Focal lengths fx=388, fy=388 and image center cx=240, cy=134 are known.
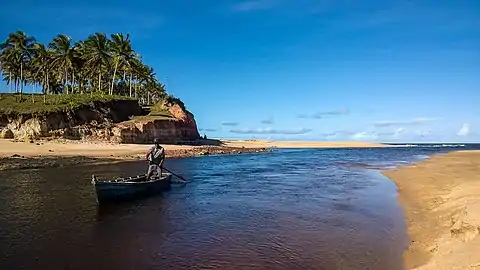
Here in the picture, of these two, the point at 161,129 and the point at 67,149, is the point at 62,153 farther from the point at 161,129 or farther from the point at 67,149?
the point at 161,129

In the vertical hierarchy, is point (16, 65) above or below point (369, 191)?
above

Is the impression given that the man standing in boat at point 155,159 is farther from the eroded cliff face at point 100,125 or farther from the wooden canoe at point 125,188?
the eroded cliff face at point 100,125

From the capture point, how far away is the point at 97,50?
230 feet

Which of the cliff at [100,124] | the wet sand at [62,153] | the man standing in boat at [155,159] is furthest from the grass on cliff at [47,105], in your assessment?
the man standing in boat at [155,159]

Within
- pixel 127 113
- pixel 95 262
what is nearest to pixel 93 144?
pixel 127 113

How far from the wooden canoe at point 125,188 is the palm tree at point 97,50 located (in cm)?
5457

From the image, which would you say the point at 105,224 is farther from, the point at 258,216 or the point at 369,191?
the point at 369,191

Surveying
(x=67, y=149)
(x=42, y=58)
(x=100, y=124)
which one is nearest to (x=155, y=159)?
(x=67, y=149)

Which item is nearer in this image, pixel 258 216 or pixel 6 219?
pixel 6 219

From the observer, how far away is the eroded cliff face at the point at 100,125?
51562 millimetres

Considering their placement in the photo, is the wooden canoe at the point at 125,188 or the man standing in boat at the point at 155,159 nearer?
the wooden canoe at the point at 125,188

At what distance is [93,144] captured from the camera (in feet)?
173

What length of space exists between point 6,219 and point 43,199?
4428 millimetres

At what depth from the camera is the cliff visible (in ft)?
169
